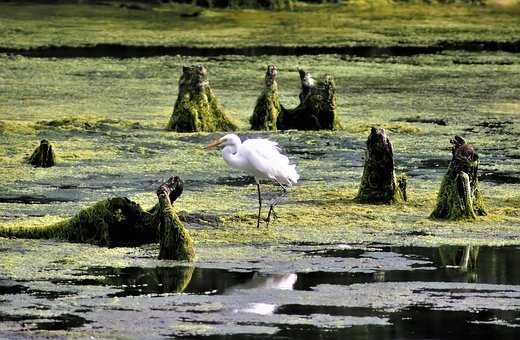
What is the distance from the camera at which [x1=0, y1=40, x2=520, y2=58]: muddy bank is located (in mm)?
31141

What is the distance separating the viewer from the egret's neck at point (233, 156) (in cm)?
1370

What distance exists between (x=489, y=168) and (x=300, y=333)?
8.14 meters

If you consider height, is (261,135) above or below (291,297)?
below

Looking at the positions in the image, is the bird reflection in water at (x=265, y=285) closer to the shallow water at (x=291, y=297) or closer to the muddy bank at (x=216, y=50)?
the shallow water at (x=291, y=297)

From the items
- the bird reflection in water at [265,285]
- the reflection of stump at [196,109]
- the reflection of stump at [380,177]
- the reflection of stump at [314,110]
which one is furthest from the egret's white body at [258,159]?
the reflection of stump at [314,110]

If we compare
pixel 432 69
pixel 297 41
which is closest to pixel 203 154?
pixel 432 69

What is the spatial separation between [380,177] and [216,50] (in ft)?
58.5

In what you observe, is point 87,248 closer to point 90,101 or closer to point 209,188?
point 209,188

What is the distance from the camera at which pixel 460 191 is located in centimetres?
1375

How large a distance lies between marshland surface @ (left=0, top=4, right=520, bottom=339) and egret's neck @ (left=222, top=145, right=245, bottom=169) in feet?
1.56

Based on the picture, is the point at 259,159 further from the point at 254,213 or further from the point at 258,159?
the point at 254,213

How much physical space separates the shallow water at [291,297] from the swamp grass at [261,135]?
80cm

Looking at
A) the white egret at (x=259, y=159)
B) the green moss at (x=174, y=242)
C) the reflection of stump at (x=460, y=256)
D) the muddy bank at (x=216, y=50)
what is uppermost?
the white egret at (x=259, y=159)

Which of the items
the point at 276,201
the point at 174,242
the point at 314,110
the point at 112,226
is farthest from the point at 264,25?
the point at 174,242
